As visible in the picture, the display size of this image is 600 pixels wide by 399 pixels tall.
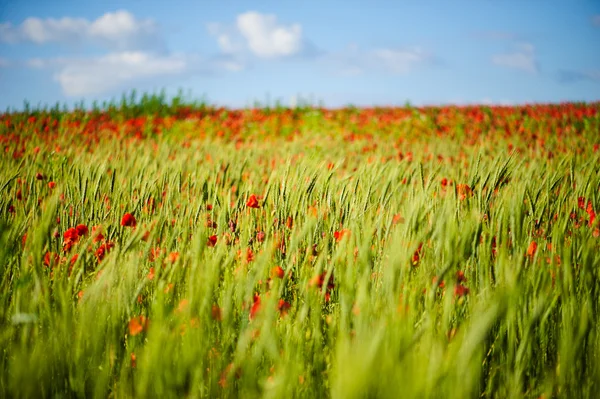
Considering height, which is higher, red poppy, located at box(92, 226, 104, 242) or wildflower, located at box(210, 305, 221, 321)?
red poppy, located at box(92, 226, 104, 242)

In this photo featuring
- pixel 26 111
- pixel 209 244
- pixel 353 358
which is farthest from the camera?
pixel 26 111

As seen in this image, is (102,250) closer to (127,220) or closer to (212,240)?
(127,220)

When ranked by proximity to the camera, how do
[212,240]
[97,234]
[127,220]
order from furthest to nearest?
1. [212,240]
2. [127,220]
3. [97,234]

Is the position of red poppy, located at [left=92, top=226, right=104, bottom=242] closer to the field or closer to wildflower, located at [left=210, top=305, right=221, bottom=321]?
the field

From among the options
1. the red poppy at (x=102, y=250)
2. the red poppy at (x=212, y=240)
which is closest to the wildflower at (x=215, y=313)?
the red poppy at (x=212, y=240)

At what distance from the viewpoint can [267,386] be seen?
0.69 meters

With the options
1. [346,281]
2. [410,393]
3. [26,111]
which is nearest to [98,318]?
[346,281]

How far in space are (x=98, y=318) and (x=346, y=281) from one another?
605mm

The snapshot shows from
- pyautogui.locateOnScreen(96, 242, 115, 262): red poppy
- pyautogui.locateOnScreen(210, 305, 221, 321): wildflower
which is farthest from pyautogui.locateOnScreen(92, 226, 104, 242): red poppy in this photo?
pyautogui.locateOnScreen(210, 305, 221, 321): wildflower

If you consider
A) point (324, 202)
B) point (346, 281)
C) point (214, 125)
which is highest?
point (214, 125)

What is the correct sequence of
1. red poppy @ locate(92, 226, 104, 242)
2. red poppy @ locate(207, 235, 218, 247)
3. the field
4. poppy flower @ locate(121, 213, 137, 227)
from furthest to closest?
red poppy @ locate(207, 235, 218, 247), poppy flower @ locate(121, 213, 137, 227), red poppy @ locate(92, 226, 104, 242), the field

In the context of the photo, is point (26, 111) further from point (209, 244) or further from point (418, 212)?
point (418, 212)


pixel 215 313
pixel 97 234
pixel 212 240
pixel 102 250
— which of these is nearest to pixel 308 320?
pixel 215 313

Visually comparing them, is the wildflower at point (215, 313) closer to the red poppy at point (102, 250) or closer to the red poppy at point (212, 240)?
the red poppy at point (212, 240)
